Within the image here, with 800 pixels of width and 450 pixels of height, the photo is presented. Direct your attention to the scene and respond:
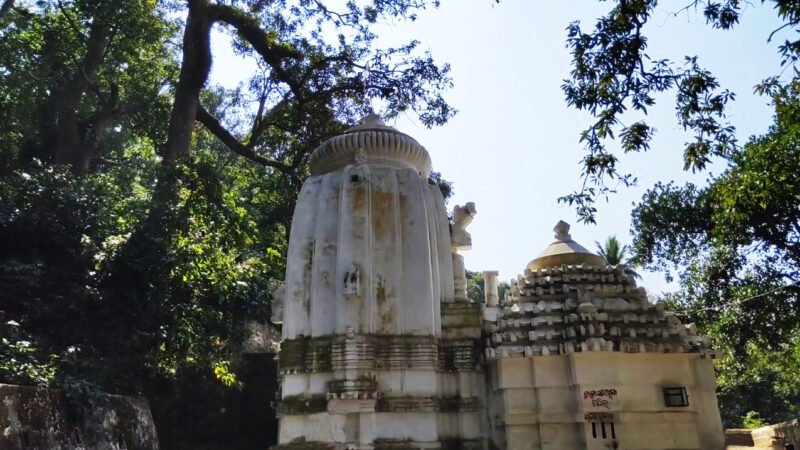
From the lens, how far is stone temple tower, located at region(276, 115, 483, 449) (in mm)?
7570

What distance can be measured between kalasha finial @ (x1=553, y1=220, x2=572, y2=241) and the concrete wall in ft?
9.13

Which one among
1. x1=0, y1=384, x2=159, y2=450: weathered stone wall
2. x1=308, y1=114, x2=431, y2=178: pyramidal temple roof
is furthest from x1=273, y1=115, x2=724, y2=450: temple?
x1=0, y1=384, x2=159, y2=450: weathered stone wall

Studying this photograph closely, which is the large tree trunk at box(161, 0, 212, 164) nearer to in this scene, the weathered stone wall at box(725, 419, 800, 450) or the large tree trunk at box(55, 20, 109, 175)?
the large tree trunk at box(55, 20, 109, 175)

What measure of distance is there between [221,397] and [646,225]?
12.3 meters

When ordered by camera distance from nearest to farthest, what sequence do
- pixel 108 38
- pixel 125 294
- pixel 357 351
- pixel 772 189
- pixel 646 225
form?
pixel 357 351, pixel 772 189, pixel 125 294, pixel 646 225, pixel 108 38

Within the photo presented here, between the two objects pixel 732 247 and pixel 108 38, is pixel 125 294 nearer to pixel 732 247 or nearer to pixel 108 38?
pixel 108 38

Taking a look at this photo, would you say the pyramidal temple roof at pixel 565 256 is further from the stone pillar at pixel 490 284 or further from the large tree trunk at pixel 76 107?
the large tree trunk at pixel 76 107

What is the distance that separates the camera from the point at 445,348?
810 cm

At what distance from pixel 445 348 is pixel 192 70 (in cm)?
1264

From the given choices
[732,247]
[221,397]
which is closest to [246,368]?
[221,397]

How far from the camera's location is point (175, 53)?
2300 cm

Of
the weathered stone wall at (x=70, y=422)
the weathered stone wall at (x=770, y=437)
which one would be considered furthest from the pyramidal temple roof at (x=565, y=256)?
the weathered stone wall at (x=70, y=422)

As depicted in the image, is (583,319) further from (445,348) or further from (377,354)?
(377,354)

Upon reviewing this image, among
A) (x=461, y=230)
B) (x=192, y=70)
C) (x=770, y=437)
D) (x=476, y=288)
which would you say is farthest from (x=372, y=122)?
(x=476, y=288)
